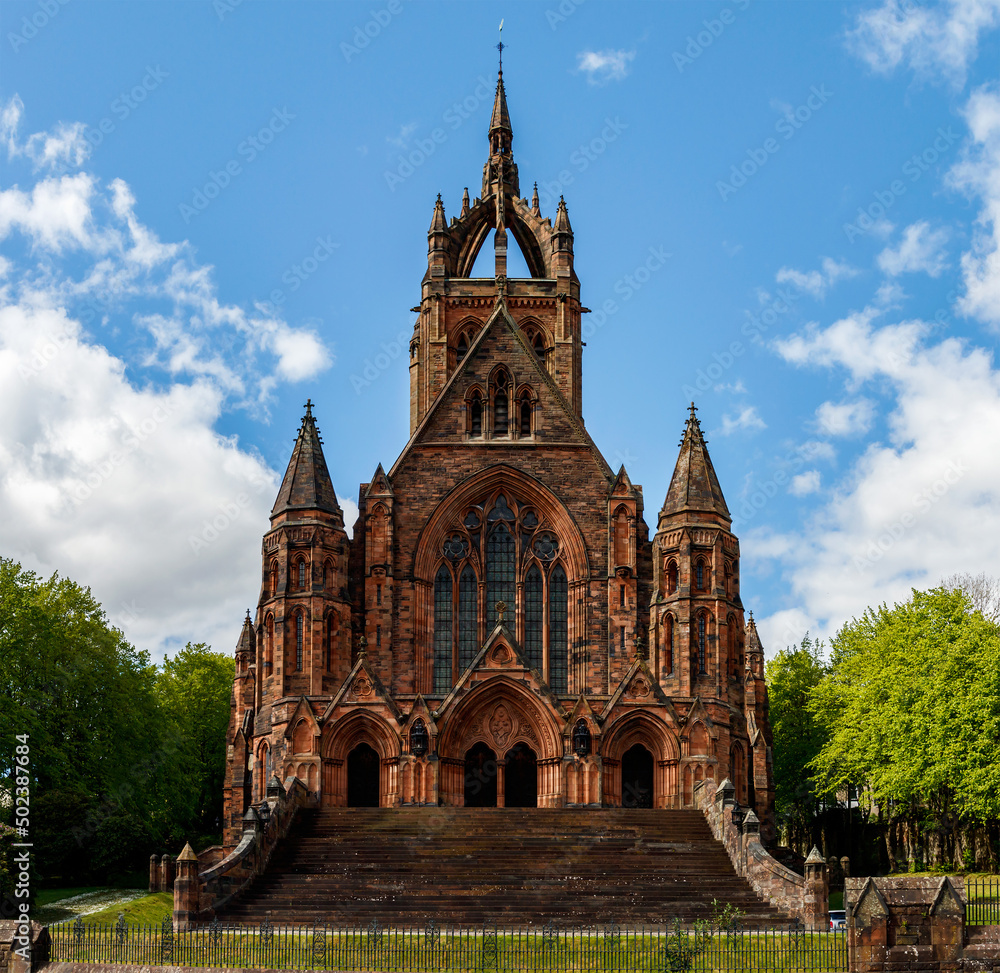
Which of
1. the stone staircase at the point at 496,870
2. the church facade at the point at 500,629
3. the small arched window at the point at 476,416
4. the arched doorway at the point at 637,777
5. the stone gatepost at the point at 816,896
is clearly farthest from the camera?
the small arched window at the point at 476,416

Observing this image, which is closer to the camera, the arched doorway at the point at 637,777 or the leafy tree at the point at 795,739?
the arched doorway at the point at 637,777

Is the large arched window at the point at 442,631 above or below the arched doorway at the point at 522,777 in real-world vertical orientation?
above

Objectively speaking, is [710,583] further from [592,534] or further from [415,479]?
[415,479]

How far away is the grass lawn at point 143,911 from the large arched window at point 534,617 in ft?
49.7

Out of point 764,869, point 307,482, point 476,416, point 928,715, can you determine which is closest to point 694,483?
point 476,416

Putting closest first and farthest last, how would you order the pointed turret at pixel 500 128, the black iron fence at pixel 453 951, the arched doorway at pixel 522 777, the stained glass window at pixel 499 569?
the black iron fence at pixel 453 951
the arched doorway at pixel 522 777
the stained glass window at pixel 499 569
the pointed turret at pixel 500 128

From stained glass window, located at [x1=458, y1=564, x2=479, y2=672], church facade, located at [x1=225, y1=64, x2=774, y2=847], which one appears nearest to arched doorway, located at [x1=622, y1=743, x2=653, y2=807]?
church facade, located at [x1=225, y1=64, x2=774, y2=847]

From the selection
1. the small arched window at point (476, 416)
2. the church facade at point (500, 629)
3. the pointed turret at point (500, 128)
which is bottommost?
the church facade at point (500, 629)

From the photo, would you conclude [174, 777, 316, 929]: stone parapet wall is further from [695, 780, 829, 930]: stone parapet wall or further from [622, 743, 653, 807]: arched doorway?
[695, 780, 829, 930]: stone parapet wall

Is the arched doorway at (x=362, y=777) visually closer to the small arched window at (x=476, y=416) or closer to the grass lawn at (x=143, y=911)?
the grass lawn at (x=143, y=911)

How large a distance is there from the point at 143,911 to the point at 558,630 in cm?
1804

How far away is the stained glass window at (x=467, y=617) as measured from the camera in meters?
49.5

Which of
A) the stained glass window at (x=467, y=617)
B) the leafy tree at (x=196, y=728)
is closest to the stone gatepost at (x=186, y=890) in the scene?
the stained glass window at (x=467, y=617)

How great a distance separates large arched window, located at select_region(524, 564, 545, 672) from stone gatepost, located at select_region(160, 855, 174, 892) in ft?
46.0
